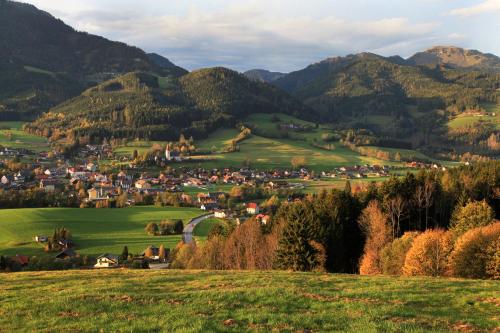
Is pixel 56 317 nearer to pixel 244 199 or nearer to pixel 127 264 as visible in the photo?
pixel 127 264

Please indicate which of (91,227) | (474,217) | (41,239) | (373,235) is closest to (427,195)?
(474,217)

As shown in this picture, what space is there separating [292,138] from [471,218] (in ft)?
506

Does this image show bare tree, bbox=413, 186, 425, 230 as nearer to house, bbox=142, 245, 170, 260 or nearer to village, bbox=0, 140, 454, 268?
village, bbox=0, 140, 454, 268

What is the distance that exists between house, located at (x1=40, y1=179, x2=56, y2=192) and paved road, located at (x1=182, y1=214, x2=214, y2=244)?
126 ft

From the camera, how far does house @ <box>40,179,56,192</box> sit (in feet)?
332

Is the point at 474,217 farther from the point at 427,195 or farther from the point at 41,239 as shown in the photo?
the point at 41,239

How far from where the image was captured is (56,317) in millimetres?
14273

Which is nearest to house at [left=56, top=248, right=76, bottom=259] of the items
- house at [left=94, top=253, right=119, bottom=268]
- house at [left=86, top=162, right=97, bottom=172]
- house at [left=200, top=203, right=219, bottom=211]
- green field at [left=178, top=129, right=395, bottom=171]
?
house at [left=94, top=253, right=119, bottom=268]

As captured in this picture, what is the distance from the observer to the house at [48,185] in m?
101

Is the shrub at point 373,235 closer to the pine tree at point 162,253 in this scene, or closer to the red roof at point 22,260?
the pine tree at point 162,253

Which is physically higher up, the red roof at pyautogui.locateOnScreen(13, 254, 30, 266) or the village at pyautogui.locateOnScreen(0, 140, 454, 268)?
the village at pyautogui.locateOnScreen(0, 140, 454, 268)

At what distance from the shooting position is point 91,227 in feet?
248

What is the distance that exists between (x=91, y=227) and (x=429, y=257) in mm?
59240

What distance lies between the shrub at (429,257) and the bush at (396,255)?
203cm
